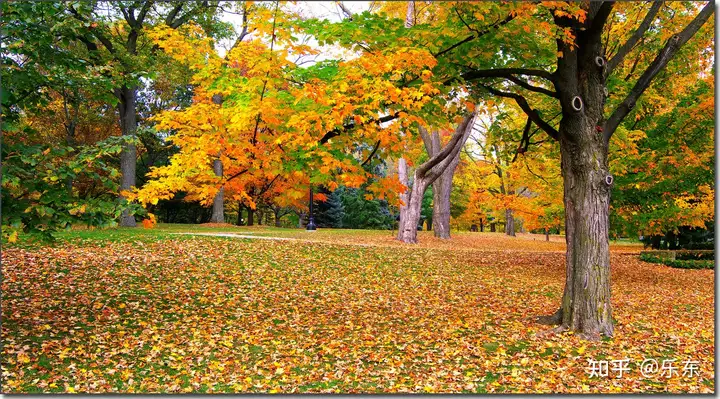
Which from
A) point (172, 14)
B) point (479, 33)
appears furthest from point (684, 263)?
point (172, 14)

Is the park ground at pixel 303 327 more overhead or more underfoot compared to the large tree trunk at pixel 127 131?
more underfoot

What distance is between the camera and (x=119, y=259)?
8.97 metres

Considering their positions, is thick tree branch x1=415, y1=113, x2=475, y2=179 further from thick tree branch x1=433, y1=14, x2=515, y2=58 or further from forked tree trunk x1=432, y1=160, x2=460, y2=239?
thick tree branch x1=433, y1=14, x2=515, y2=58

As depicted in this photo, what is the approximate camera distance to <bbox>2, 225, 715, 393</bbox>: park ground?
177 inches

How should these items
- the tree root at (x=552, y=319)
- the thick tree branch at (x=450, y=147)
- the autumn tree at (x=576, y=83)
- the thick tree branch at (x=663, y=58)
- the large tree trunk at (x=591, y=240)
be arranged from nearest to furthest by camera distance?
the autumn tree at (x=576, y=83) < the large tree trunk at (x=591, y=240) < the thick tree branch at (x=663, y=58) < the tree root at (x=552, y=319) < the thick tree branch at (x=450, y=147)

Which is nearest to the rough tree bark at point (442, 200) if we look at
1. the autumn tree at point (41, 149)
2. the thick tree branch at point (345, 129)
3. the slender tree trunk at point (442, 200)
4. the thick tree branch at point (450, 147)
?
the slender tree trunk at point (442, 200)

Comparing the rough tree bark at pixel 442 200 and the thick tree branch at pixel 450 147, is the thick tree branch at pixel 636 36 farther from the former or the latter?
the rough tree bark at pixel 442 200

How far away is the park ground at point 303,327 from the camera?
4508 millimetres

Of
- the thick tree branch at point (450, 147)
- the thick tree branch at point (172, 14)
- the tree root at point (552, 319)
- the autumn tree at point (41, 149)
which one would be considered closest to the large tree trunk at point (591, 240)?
the tree root at point (552, 319)

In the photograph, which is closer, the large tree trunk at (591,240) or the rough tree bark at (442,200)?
the large tree trunk at (591,240)

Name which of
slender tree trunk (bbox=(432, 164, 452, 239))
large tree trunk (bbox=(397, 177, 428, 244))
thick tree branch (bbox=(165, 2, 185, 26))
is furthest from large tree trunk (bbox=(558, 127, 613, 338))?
slender tree trunk (bbox=(432, 164, 452, 239))

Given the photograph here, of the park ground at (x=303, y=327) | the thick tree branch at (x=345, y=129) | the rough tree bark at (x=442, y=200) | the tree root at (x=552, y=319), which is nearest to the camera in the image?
the park ground at (x=303, y=327)

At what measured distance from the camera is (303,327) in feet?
20.2

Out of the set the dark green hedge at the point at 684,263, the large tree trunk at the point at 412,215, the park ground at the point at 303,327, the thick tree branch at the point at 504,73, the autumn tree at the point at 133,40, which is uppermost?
the autumn tree at the point at 133,40
